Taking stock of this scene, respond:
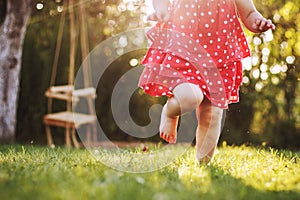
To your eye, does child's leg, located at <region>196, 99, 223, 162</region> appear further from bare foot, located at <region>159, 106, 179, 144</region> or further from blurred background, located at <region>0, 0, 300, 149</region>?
blurred background, located at <region>0, 0, 300, 149</region>

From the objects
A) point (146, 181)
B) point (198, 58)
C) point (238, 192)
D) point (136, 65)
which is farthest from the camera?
point (136, 65)

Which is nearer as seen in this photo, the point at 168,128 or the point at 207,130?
the point at 168,128

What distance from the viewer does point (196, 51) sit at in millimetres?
2451

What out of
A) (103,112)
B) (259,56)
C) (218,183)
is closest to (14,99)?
(103,112)

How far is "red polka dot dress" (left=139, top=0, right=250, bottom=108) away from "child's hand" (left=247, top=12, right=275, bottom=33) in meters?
0.11

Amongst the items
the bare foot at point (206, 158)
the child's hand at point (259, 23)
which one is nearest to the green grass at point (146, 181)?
the bare foot at point (206, 158)

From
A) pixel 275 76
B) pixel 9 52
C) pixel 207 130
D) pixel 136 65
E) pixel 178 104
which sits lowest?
pixel 207 130

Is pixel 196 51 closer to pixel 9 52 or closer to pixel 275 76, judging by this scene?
pixel 9 52

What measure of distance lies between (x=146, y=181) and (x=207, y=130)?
0.82 m

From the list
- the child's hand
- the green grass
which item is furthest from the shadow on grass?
the child's hand

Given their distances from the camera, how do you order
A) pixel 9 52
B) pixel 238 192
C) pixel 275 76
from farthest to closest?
pixel 275 76 < pixel 9 52 < pixel 238 192

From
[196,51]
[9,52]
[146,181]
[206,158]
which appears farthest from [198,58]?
[9,52]

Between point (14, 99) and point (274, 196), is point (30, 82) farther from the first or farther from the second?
point (274, 196)

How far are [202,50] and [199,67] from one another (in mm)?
103
